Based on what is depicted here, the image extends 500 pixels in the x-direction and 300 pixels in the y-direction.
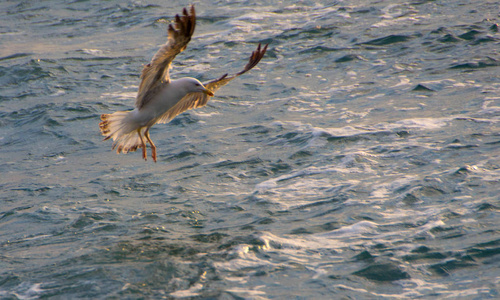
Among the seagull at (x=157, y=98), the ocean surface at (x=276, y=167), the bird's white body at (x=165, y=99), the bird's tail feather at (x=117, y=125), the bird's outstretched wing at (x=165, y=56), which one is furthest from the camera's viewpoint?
the bird's tail feather at (x=117, y=125)

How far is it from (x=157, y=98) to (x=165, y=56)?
826 millimetres

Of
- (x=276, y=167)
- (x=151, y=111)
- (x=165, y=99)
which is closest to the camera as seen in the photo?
(x=165, y=99)

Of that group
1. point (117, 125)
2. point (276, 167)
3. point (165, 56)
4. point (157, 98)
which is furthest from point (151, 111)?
point (276, 167)

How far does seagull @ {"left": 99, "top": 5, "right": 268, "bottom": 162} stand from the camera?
21.4ft

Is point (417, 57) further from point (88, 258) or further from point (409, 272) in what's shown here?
point (88, 258)

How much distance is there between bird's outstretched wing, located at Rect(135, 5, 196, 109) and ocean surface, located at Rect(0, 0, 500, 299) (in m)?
1.34

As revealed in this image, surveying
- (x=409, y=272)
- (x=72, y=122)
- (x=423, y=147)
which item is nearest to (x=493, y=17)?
(x=423, y=147)

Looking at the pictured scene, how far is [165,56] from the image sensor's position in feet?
20.6

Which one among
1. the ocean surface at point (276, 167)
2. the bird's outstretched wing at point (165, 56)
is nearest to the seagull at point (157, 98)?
the bird's outstretched wing at point (165, 56)

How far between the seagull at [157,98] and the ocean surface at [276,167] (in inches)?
32.6

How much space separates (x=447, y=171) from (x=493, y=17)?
24.0 ft

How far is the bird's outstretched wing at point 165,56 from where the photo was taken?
19.5ft

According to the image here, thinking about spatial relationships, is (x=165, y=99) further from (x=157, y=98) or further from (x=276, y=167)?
(x=276, y=167)

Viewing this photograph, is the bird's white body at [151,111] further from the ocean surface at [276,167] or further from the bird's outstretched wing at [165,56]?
the ocean surface at [276,167]
